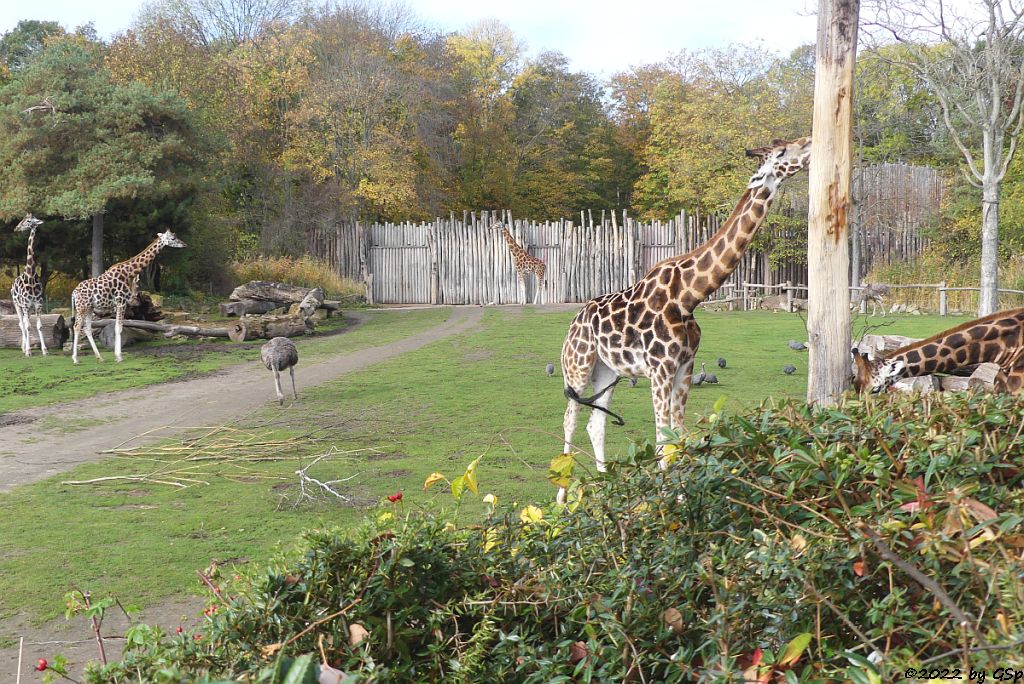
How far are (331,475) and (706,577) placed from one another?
240 inches

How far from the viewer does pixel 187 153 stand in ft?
73.9

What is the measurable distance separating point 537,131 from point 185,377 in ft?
100

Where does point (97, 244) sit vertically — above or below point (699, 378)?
above

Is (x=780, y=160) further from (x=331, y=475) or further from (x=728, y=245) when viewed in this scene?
(x=331, y=475)

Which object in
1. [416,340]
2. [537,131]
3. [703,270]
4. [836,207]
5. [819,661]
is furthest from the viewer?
[537,131]

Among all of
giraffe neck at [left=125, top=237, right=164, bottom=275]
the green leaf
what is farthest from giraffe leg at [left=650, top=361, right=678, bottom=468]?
giraffe neck at [left=125, top=237, right=164, bottom=275]

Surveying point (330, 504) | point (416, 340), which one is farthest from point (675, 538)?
point (416, 340)

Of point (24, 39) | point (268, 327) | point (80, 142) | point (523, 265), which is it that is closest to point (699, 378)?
point (268, 327)

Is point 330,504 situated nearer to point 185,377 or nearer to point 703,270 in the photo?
point 703,270

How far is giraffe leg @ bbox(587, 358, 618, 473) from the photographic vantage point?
21.7ft

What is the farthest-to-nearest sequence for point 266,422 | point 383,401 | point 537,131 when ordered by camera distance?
point 537,131, point 383,401, point 266,422

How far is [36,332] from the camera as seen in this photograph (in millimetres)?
17703

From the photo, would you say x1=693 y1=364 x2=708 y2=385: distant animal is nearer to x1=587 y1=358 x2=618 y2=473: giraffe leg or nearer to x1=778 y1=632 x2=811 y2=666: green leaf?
x1=587 y1=358 x2=618 y2=473: giraffe leg

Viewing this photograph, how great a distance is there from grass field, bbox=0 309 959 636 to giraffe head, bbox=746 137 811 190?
1382 mm
